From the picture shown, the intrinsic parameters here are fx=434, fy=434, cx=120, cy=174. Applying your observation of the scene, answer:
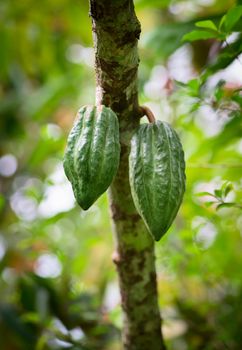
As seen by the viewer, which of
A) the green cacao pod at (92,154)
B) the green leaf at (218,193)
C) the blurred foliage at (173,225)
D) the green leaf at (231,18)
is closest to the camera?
the green cacao pod at (92,154)

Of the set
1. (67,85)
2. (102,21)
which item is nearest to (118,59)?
(102,21)

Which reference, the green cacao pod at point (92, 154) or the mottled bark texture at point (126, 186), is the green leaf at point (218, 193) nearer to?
the mottled bark texture at point (126, 186)

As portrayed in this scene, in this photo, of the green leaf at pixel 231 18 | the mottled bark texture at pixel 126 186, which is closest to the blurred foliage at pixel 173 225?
the green leaf at pixel 231 18

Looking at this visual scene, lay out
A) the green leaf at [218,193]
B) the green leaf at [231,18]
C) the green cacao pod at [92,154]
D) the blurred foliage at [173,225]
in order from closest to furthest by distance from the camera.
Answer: the green cacao pod at [92,154] → the green leaf at [231,18] → the green leaf at [218,193] → the blurred foliage at [173,225]

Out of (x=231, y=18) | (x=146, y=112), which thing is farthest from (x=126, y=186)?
(x=231, y=18)

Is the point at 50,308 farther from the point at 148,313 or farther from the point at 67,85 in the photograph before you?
the point at 67,85
